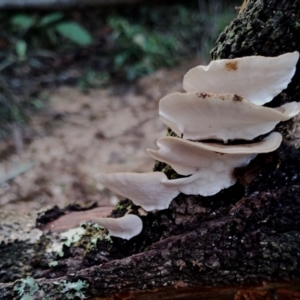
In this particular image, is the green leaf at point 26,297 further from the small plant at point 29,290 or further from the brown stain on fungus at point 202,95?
the brown stain on fungus at point 202,95

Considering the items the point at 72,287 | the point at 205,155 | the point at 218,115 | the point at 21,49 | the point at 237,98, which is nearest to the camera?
the point at 237,98

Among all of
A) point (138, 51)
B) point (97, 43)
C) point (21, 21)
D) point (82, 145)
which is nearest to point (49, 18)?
point (21, 21)

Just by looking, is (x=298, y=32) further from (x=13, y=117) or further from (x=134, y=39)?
(x=134, y=39)

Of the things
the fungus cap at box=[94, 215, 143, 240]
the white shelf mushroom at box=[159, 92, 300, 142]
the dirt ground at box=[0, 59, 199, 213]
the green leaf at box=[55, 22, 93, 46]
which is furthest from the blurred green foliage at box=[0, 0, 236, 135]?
the white shelf mushroom at box=[159, 92, 300, 142]

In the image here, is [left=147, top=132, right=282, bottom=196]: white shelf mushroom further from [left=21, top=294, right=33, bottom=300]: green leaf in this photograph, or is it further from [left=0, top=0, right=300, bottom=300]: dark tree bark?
[left=21, top=294, right=33, bottom=300]: green leaf

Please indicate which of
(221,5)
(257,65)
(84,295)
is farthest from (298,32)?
(221,5)

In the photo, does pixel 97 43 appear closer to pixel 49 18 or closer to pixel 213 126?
pixel 49 18

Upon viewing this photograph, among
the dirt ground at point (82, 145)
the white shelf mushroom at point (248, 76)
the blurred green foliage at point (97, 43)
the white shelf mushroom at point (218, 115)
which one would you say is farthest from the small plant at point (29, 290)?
the blurred green foliage at point (97, 43)
